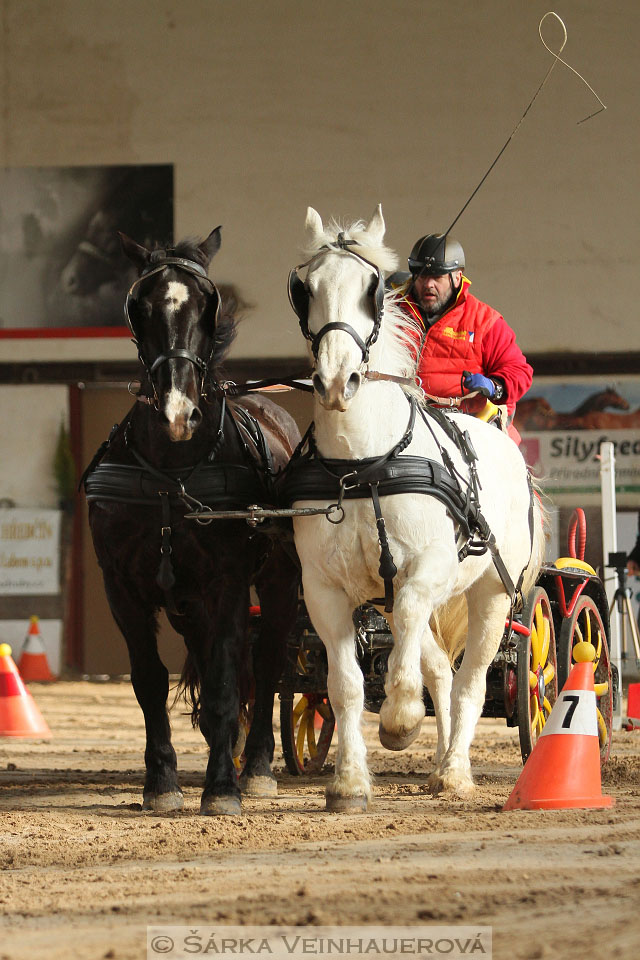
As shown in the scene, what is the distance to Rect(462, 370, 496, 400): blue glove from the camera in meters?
5.63

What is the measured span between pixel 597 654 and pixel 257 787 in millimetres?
2145

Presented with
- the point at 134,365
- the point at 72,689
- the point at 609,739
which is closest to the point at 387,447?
the point at 609,739

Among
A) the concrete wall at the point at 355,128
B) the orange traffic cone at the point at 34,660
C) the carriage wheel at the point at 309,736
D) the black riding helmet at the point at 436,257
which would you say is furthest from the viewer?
the concrete wall at the point at 355,128

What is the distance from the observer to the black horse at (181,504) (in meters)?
4.62

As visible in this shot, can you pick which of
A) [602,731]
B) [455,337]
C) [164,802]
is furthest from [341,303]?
[602,731]

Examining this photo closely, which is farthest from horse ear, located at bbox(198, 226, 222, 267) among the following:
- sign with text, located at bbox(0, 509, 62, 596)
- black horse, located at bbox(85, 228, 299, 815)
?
sign with text, located at bbox(0, 509, 62, 596)

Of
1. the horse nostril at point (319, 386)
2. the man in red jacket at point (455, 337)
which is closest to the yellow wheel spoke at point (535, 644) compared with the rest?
the man in red jacket at point (455, 337)

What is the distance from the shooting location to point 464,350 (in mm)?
6012

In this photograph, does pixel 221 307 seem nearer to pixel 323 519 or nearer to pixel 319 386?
pixel 319 386

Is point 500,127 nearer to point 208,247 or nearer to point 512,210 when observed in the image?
point 512,210

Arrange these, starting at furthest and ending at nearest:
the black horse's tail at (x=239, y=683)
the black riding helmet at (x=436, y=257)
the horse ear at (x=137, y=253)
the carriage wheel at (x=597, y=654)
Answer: the carriage wheel at (x=597, y=654), the black riding helmet at (x=436, y=257), the black horse's tail at (x=239, y=683), the horse ear at (x=137, y=253)

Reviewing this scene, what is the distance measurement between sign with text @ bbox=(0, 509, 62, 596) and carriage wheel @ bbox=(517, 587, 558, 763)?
8510 millimetres

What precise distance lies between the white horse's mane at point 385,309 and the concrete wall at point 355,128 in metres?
8.91

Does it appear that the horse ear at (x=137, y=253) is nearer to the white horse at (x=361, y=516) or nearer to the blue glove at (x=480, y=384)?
the white horse at (x=361, y=516)
